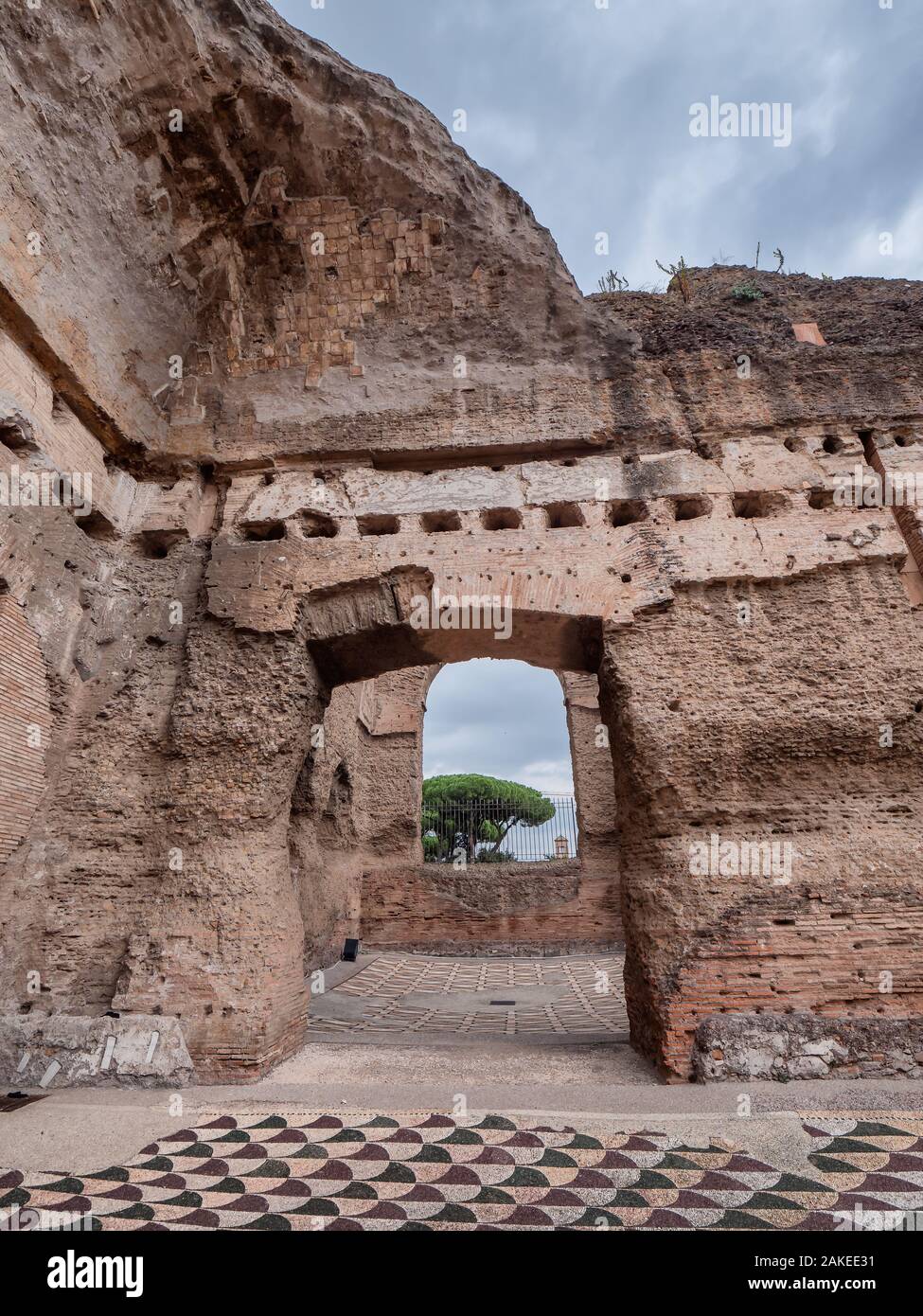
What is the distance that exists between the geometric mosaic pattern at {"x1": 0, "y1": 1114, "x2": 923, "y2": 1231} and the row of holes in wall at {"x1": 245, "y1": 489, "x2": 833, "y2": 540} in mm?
3806

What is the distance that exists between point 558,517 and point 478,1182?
166 inches

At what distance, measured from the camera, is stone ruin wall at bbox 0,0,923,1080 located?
174 inches

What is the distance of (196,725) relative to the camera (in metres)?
4.92

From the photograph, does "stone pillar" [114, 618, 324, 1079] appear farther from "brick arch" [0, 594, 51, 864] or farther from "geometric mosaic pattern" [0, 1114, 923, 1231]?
"geometric mosaic pattern" [0, 1114, 923, 1231]

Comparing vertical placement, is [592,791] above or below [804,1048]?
above

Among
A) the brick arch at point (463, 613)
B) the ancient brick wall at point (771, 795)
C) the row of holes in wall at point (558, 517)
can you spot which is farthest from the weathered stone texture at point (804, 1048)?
the row of holes in wall at point (558, 517)

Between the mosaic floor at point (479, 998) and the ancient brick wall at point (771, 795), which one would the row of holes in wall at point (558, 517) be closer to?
the ancient brick wall at point (771, 795)

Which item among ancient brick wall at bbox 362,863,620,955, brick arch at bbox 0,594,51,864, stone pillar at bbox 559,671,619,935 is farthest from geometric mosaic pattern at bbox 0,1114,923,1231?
ancient brick wall at bbox 362,863,620,955

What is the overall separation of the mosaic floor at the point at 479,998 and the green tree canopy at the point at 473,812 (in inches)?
197

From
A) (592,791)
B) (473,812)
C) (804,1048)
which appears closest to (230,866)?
(804,1048)

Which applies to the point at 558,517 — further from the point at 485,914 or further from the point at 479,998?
the point at 485,914

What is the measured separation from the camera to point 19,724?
449 centimetres

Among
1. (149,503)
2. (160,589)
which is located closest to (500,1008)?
(160,589)

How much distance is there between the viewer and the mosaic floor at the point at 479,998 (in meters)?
6.19
